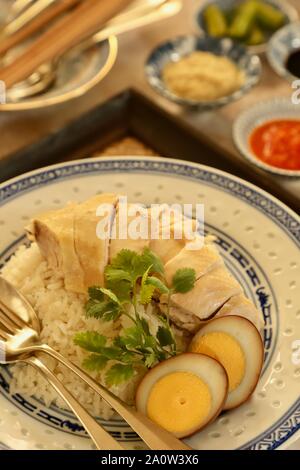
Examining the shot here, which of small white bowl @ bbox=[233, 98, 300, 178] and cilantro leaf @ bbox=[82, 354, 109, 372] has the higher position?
cilantro leaf @ bbox=[82, 354, 109, 372]

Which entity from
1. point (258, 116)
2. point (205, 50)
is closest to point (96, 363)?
point (258, 116)

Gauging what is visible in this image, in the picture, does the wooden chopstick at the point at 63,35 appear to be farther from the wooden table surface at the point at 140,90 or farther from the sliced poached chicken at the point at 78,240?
the sliced poached chicken at the point at 78,240

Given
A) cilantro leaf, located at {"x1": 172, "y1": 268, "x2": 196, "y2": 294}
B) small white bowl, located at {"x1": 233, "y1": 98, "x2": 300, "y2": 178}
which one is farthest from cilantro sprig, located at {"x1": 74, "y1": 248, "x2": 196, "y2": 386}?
small white bowl, located at {"x1": 233, "y1": 98, "x2": 300, "y2": 178}

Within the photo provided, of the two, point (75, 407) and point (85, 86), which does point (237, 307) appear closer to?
point (75, 407)

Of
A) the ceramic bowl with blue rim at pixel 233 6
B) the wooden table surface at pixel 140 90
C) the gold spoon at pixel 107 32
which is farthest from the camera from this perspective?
the ceramic bowl with blue rim at pixel 233 6

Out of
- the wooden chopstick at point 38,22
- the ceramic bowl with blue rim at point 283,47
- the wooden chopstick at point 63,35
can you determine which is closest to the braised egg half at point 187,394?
the wooden chopstick at point 63,35

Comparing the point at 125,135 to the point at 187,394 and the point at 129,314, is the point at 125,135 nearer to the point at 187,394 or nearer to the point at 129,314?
the point at 129,314

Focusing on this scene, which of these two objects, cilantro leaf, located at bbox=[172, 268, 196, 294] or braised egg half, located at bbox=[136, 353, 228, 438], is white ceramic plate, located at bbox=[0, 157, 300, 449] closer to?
braised egg half, located at bbox=[136, 353, 228, 438]
